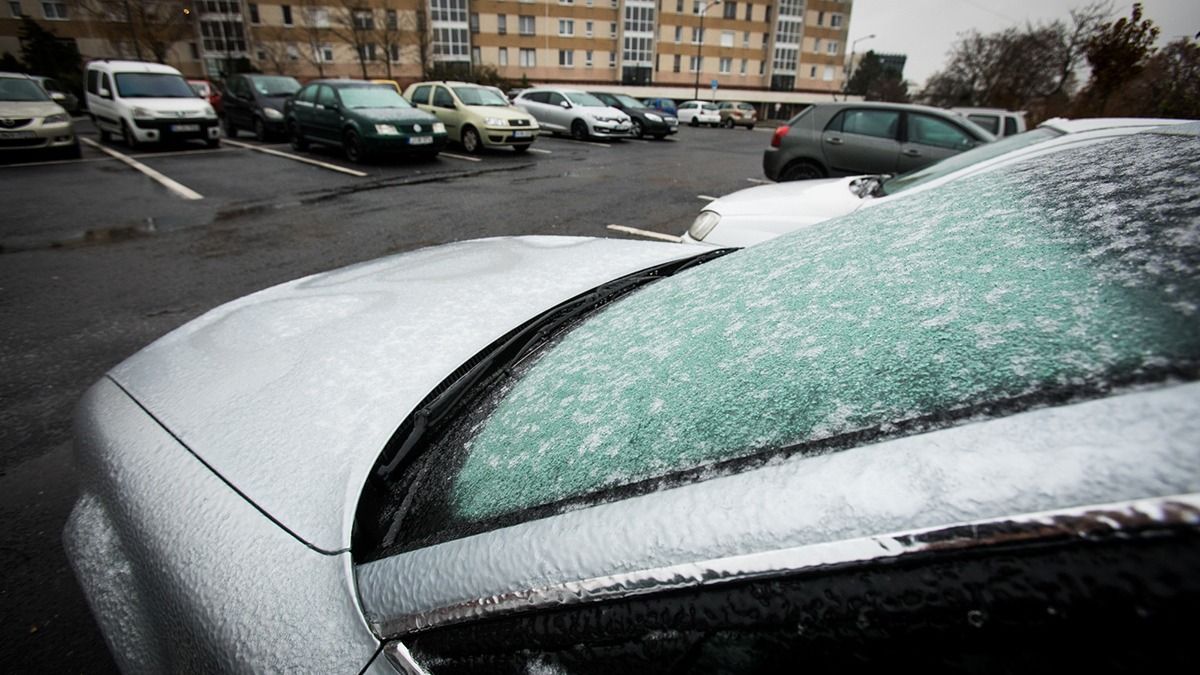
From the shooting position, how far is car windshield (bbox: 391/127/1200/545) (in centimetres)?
57

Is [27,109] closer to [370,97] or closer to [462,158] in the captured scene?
[370,97]

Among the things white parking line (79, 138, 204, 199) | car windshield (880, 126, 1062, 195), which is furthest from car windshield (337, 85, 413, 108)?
car windshield (880, 126, 1062, 195)

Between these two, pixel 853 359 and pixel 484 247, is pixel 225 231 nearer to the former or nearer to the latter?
pixel 484 247

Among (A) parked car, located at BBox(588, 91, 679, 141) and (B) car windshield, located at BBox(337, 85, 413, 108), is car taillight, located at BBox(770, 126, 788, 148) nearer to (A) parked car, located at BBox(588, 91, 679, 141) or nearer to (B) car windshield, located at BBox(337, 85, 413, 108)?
(B) car windshield, located at BBox(337, 85, 413, 108)

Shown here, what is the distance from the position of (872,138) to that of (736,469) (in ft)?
25.8

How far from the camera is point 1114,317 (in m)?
0.58

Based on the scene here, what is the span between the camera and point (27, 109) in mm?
10008

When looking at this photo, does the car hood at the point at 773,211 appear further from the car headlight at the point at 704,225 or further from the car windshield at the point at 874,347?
the car windshield at the point at 874,347

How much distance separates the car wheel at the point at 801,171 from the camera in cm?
758

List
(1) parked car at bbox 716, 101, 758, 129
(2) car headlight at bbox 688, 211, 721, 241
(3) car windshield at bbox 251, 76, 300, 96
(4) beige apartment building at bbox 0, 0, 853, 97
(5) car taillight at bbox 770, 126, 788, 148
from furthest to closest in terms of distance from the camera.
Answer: (4) beige apartment building at bbox 0, 0, 853, 97 < (1) parked car at bbox 716, 101, 758, 129 < (3) car windshield at bbox 251, 76, 300, 96 < (5) car taillight at bbox 770, 126, 788, 148 < (2) car headlight at bbox 688, 211, 721, 241

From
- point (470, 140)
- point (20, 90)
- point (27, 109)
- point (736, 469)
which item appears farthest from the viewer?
point (470, 140)

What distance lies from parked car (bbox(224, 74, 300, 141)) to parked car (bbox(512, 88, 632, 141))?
7.10 metres

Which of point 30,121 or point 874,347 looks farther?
point 30,121

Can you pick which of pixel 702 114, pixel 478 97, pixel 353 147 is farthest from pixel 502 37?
pixel 353 147
